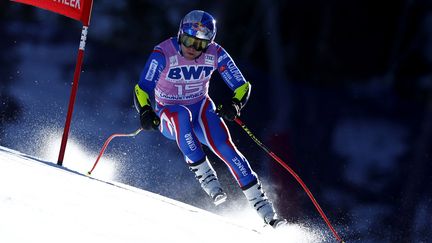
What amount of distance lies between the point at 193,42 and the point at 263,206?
138 cm

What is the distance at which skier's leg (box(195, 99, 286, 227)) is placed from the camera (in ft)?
17.9

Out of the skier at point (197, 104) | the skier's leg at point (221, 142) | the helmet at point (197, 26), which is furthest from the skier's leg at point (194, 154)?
the helmet at point (197, 26)

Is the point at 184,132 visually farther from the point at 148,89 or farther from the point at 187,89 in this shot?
the point at 187,89

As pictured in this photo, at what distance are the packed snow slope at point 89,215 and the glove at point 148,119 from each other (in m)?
0.50

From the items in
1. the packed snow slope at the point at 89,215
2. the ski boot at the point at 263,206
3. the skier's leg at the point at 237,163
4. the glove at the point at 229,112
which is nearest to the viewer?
the packed snow slope at the point at 89,215

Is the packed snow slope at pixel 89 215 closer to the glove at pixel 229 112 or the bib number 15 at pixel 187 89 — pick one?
the glove at pixel 229 112

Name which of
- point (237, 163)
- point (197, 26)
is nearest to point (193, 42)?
point (197, 26)

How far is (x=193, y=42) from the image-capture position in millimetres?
5855

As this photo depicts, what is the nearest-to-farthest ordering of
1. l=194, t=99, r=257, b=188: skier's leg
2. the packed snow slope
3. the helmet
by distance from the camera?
1. the packed snow slope
2. l=194, t=99, r=257, b=188: skier's leg
3. the helmet

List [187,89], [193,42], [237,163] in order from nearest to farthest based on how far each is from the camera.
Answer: [237,163] → [193,42] → [187,89]

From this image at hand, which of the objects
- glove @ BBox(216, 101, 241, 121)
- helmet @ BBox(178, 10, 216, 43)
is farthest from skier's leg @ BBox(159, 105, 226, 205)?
helmet @ BBox(178, 10, 216, 43)

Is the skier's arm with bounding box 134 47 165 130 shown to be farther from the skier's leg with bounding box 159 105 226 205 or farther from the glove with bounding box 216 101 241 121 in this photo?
the glove with bounding box 216 101 241 121

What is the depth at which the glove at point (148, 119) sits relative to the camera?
563cm

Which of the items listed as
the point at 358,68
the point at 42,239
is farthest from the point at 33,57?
the point at 42,239
